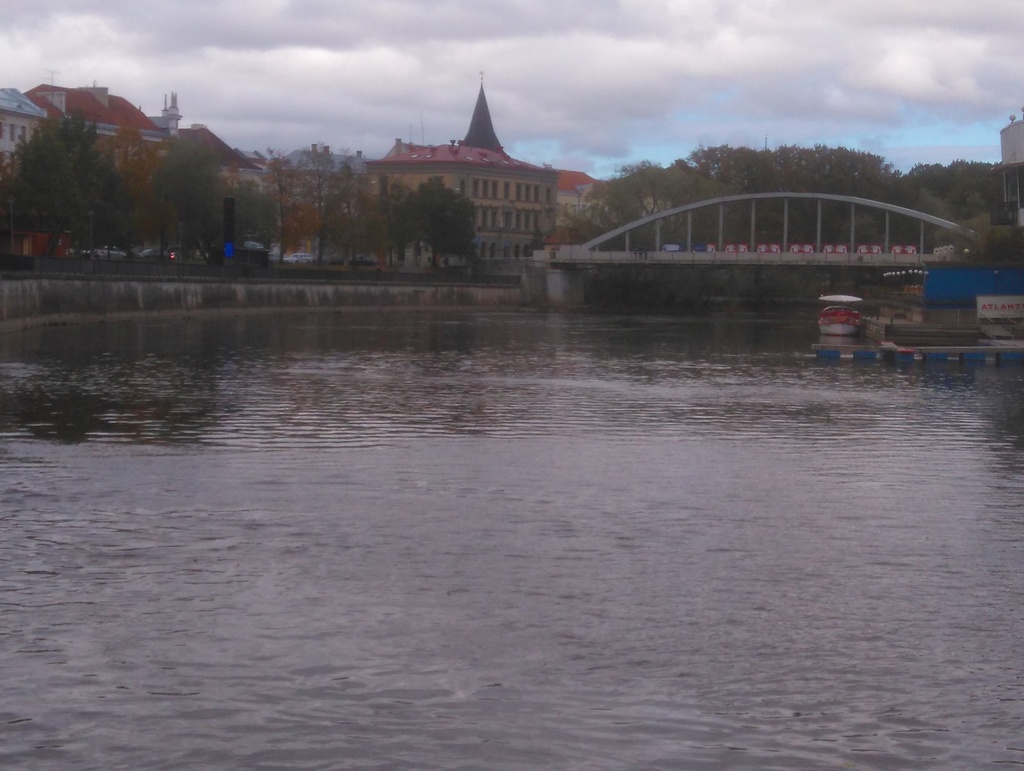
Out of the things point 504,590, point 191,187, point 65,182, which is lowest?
point 504,590

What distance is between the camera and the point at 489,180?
5428 inches

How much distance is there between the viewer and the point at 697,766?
831cm

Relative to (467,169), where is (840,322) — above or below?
below

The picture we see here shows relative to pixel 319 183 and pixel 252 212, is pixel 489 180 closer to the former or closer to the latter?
pixel 319 183

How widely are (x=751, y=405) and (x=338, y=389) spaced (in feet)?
28.6

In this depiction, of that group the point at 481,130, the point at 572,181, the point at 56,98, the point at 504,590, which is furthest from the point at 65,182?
the point at 572,181

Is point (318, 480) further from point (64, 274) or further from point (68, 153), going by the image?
point (68, 153)

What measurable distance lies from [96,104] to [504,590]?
105072 millimetres

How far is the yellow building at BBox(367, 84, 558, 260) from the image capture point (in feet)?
435

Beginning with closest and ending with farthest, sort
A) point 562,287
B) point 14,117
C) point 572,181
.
Answer: point 14,117, point 562,287, point 572,181

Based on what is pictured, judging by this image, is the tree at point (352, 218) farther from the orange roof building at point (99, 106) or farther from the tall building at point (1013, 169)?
the tall building at point (1013, 169)

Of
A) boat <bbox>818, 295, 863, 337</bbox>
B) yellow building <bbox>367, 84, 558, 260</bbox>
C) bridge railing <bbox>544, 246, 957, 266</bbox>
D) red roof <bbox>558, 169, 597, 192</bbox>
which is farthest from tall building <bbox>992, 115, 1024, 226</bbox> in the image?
red roof <bbox>558, 169, 597, 192</bbox>

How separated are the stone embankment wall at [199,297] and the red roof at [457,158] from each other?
3148 centimetres

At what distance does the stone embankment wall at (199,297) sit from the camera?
5316 cm
